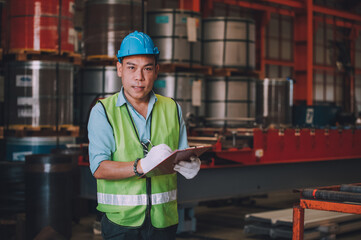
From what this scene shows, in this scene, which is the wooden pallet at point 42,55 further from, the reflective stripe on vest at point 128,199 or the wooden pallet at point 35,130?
the reflective stripe on vest at point 128,199

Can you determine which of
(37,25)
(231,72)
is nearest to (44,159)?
(37,25)

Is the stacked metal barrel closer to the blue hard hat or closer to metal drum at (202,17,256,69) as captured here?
metal drum at (202,17,256,69)

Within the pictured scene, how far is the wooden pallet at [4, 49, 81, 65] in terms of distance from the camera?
7.12 meters

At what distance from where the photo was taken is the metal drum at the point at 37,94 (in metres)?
6.96

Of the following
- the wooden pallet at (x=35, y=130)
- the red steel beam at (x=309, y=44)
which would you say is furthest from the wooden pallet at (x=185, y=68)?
the red steel beam at (x=309, y=44)

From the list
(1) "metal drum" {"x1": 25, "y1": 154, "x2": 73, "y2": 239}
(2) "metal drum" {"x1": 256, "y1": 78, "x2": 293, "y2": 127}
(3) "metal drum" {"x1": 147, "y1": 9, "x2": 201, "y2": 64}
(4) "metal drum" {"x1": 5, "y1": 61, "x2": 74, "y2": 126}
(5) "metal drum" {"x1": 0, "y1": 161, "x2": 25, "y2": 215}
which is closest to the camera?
(1) "metal drum" {"x1": 25, "y1": 154, "x2": 73, "y2": 239}

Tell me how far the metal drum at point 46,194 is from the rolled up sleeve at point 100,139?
3.68 meters

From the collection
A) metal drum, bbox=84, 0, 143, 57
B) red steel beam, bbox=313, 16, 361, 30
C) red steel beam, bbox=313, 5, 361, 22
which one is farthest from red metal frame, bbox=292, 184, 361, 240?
red steel beam, bbox=313, 16, 361, 30

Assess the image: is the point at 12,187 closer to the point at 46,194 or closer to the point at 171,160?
the point at 46,194

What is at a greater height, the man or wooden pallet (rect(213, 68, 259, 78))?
wooden pallet (rect(213, 68, 259, 78))

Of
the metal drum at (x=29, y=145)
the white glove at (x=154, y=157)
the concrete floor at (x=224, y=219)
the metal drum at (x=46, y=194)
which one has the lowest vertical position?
the concrete floor at (x=224, y=219)

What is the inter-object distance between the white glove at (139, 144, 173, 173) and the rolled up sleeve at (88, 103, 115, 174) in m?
0.21

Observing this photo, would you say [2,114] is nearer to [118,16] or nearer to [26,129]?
[26,129]

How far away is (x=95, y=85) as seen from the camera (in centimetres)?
749
